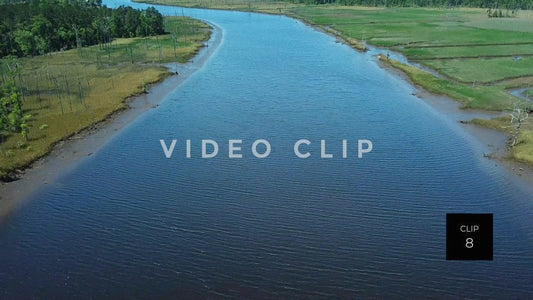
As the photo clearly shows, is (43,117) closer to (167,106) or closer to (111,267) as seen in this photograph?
(167,106)

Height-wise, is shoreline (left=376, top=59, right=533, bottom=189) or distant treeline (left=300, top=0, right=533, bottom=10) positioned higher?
distant treeline (left=300, top=0, right=533, bottom=10)

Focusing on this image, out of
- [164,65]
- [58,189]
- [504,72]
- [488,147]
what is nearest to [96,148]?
[58,189]

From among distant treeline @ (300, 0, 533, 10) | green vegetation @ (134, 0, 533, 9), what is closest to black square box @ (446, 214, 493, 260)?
green vegetation @ (134, 0, 533, 9)

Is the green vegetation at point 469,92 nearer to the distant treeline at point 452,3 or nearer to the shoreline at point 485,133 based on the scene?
the shoreline at point 485,133

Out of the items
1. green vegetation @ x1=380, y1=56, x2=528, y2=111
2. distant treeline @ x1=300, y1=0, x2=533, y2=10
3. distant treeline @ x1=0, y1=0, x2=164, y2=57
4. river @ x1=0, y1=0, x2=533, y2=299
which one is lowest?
river @ x1=0, y1=0, x2=533, y2=299

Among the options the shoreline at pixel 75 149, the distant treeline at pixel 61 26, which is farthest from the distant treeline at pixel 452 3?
the shoreline at pixel 75 149

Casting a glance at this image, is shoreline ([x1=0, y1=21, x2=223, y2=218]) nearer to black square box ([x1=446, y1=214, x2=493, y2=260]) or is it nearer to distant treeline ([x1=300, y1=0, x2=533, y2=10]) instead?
black square box ([x1=446, y1=214, x2=493, y2=260])
